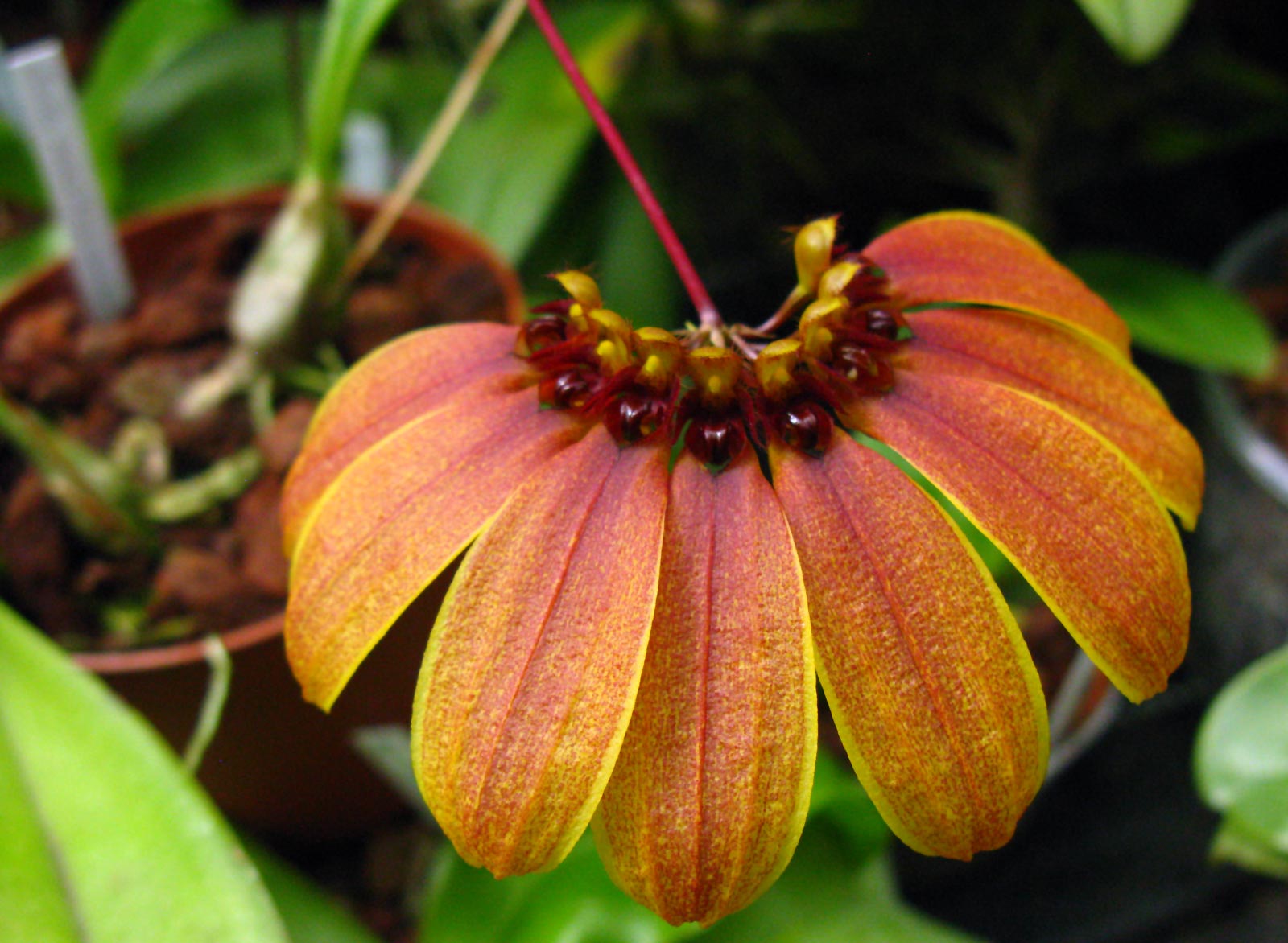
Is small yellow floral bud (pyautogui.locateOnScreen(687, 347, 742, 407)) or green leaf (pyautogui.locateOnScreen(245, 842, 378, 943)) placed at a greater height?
small yellow floral bud (pyautogui.locateOnScreen(687, 347, 742, 407))

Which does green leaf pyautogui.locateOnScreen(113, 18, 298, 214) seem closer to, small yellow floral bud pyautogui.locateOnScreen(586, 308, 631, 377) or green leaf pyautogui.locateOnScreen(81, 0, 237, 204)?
green leaf pyautogui.locateOnScreen(81, 0, 237, 204)

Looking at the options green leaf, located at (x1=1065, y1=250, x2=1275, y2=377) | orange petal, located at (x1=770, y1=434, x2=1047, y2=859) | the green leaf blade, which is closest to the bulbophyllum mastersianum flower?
orange petal, located at (x1=770, y1=434, x2=1047, y2=859)

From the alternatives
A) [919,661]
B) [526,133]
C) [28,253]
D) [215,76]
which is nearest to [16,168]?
[28,253]

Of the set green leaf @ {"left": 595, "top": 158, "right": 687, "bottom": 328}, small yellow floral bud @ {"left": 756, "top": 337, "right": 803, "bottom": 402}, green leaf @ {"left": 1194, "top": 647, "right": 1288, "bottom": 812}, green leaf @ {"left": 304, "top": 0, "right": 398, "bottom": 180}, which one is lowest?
green leaf @ {"left": 1194, "top": 647, "right": 1288, "bottom": 812}

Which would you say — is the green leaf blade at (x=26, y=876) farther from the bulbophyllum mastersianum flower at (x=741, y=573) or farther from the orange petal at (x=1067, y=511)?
the orange petal at (x=1067, y=511)

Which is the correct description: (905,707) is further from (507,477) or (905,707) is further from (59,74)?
(59,74)

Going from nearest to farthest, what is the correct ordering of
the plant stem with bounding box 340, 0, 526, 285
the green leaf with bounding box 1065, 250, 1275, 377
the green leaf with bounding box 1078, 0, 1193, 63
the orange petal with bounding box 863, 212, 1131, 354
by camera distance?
the orange petal with bounding box 863, 212, 1131, 354, the green leaf with bounding box 1078, 0, 1193, 63, the plant stem with bounding box 340, 0, 526, 285, the green leaf with bounding box 1065, 250, 1275, 377
